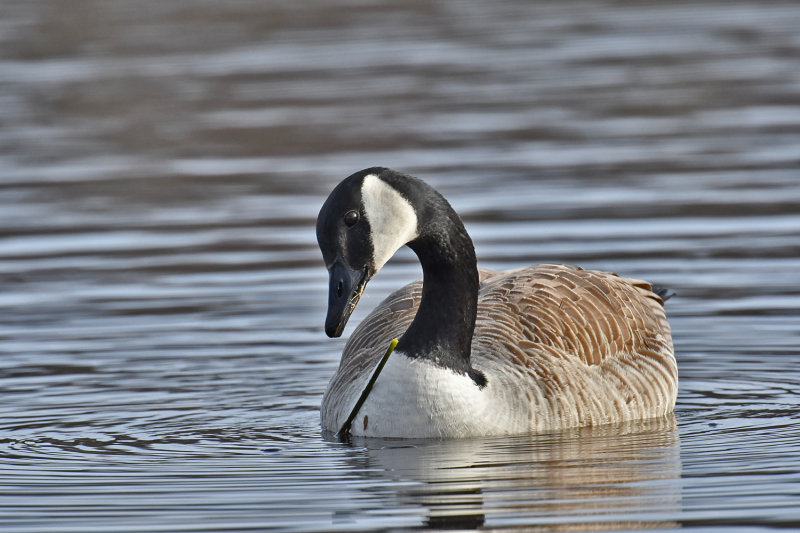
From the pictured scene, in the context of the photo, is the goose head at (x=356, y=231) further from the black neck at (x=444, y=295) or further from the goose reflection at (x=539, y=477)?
the goose reflection at (x=539, y=477)

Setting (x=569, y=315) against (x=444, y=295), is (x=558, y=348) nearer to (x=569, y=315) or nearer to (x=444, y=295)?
(x=569, y=315)

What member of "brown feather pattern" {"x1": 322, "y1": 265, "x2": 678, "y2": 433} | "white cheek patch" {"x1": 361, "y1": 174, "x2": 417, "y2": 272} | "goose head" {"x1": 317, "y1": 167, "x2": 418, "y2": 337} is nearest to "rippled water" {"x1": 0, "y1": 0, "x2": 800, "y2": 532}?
"brown feather pattern" {"x1": 322, "y1": 265, "x2": 678, "y2": 433}

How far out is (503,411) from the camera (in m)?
11.1

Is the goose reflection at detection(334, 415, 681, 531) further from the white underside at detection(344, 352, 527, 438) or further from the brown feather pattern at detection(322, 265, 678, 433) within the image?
the brown feather pattern at detection(322, 265, 678, 433)

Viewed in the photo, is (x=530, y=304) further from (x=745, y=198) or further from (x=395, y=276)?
(x=745, y=198)

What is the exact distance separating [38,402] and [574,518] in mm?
5107

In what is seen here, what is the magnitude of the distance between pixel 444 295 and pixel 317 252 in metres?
6.35

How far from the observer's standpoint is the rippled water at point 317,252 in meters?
9.79

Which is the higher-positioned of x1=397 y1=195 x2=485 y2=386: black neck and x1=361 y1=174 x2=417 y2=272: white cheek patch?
x1=361 y1=174 x2=417 y2=272: white cheek patch

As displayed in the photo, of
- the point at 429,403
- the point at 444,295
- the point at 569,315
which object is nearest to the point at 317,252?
the point at 569,315

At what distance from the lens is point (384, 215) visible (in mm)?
10672

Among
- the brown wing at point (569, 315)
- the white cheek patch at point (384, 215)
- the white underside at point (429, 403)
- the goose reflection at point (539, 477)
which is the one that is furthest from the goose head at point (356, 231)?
the brown wing at point (569, 315)

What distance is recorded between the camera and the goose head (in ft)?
34.3

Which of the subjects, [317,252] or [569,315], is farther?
[317,252]
